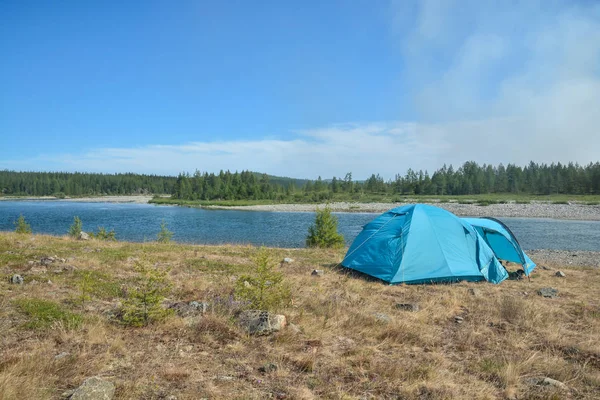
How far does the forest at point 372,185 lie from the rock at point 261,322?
323ft

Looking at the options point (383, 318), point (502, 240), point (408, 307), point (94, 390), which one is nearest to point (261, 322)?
point (383, 318)

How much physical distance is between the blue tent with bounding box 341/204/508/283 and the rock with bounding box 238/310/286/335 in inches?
207

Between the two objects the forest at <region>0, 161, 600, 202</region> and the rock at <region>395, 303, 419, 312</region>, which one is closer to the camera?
the rock at <region>395, 303, 419, 312</region>

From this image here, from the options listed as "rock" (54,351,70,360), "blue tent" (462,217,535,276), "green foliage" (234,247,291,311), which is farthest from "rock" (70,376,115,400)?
"blue tent" (462,217,535,276)

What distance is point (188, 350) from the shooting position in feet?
17.8

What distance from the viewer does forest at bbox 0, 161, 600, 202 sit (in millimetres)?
102250

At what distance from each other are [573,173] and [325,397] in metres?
118

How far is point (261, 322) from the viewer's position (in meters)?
6.18

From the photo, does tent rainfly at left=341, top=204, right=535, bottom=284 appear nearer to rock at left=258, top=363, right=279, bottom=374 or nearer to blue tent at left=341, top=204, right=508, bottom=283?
blue tent at left=341, top=204, right=508, bottom=283

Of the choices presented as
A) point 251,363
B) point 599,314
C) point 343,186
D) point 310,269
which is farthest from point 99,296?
point 343,186

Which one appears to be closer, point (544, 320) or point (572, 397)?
point (572, 397)

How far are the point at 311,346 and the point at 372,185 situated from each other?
13030 cm

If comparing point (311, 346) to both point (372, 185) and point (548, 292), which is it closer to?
point (548, 292)

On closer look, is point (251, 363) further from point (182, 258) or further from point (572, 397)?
point (182, 258)
